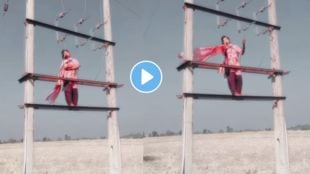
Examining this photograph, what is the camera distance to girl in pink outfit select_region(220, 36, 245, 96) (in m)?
15.7

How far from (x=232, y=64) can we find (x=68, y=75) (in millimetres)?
6055

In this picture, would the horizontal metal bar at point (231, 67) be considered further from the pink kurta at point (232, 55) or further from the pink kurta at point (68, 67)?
the pink kurta at point (68, 67)

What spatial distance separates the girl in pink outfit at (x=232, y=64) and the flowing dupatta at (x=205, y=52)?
0.24 meters

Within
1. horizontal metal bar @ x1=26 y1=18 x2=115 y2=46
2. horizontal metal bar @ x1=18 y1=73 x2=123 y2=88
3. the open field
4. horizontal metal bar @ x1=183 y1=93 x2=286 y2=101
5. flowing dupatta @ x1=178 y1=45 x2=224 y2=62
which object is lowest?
the open field

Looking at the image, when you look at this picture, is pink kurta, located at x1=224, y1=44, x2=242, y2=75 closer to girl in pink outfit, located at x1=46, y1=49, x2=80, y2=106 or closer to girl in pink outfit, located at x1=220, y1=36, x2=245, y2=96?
girl in pink outfit, located at x1=220, y1=36, x2=245, y2=96

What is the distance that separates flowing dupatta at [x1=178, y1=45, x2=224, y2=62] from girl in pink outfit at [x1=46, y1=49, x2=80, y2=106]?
4.99 m

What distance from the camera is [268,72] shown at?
17234mm

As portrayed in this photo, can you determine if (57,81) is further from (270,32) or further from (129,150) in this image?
(129,150)

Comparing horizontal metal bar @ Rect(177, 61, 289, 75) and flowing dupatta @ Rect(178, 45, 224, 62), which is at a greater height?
flowing dupatta @ Rect(178, 45, 224, 62)

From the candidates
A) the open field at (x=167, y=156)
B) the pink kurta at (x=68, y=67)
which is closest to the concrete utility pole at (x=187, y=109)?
the pink kurta at (x=68, y=67)

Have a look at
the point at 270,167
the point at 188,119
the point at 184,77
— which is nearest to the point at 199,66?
the point at 184,77

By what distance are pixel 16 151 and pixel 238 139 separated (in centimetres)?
2433

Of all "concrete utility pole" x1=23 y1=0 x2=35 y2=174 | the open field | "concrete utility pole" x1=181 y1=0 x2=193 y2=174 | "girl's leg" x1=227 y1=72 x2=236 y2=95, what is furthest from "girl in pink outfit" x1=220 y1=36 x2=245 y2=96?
the open field

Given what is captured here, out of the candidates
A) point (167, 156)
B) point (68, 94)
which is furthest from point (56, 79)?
point (167, 156)
